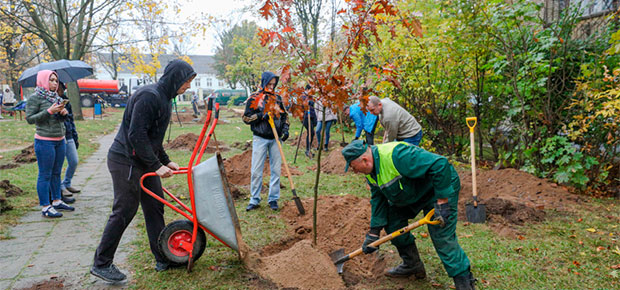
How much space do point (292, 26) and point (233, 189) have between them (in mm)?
3343

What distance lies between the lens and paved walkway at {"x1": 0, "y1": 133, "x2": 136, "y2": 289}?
331 centimetres

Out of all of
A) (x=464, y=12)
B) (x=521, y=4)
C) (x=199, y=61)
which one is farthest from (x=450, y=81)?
(x=199, y=61)

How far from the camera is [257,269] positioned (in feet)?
11.1

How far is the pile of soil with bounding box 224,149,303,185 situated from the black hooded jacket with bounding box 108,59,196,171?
148 inches

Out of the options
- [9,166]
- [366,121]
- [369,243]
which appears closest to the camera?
[369,243]

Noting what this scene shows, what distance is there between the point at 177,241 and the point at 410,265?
203 cm

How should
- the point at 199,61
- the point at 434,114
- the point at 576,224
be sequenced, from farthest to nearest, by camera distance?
the point at 199,61, the point at 434,114, the point at 576,224

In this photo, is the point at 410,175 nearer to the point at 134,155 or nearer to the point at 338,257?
the point at 338,257

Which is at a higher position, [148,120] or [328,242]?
[148,120]

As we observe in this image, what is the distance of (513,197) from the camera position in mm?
5582

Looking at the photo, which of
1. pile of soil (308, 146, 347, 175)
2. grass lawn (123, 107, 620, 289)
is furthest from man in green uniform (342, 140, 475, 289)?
pile of soil (308, 146, 347, 175)

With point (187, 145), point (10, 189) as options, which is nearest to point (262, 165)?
point (10, 189)

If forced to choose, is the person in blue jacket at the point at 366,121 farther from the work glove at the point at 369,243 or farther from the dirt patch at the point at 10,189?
the dirt patch at the point at 10,189

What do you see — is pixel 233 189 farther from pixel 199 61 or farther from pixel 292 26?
pixel 199 61
